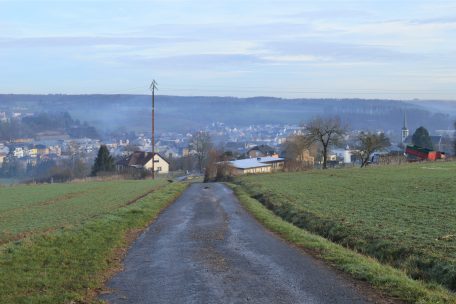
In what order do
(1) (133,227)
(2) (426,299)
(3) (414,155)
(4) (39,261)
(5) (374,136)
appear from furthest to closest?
(3) (414,155)
(5) (374,136)
(1) (133,227)
(4) (39,261)
(2) (426,299)

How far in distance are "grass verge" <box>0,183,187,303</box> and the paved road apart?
50 cm

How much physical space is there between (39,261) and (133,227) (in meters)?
8.38

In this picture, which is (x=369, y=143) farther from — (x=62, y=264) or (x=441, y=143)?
(x=62, y=264)

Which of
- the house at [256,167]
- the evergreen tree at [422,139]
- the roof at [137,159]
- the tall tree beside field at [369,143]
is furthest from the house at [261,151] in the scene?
the tall tree beside field at [369,143]

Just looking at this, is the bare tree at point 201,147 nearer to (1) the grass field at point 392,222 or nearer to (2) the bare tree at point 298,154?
(2) the bare tree at point 298,154

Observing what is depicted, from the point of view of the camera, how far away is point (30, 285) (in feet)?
32.9

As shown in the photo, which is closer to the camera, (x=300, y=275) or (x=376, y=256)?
(x=300, y=275)

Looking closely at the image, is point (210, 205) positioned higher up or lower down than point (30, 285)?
lower down

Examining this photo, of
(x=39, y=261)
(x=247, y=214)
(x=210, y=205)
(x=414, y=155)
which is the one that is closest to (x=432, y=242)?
(x=39, y=261)

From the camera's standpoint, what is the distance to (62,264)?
12.1 m

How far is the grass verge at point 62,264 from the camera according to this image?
9.45 metres

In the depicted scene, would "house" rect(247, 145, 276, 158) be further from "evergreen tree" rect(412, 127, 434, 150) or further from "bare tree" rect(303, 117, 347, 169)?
"bare tree" rect(303, 117, 347, 169)

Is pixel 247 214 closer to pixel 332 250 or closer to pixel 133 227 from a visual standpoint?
pixel 133 227

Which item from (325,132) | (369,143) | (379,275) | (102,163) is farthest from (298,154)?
(379,275)
